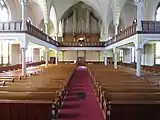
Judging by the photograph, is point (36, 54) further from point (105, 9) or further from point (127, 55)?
point (127, 55)

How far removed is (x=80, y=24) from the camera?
4659 centimetres

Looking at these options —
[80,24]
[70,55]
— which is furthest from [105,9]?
[70,55]

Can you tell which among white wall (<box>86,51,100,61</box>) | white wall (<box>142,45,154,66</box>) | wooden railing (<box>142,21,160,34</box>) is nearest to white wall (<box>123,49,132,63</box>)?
white wall (<box>86,51,100,61</box>)

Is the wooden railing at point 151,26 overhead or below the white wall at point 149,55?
overhead

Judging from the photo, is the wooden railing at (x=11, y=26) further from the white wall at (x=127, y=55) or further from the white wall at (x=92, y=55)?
the white wall at (x=92, y=55)

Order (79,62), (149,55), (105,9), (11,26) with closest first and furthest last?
(11,26), (149,55), (105,9), (79,62)

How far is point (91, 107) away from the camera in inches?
356

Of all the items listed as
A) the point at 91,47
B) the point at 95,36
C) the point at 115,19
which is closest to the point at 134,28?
the point at 115,19

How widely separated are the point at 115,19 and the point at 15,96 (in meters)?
22.1

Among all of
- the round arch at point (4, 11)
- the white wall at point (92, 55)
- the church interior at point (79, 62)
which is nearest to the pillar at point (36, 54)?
the church interior at point (79, 62)

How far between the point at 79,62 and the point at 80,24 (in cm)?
755

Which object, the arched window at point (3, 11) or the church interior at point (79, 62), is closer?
the church interior at point (79, 62)

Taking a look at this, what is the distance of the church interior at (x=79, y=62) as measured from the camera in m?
5.79

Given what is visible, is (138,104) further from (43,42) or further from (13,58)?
(13,58)
